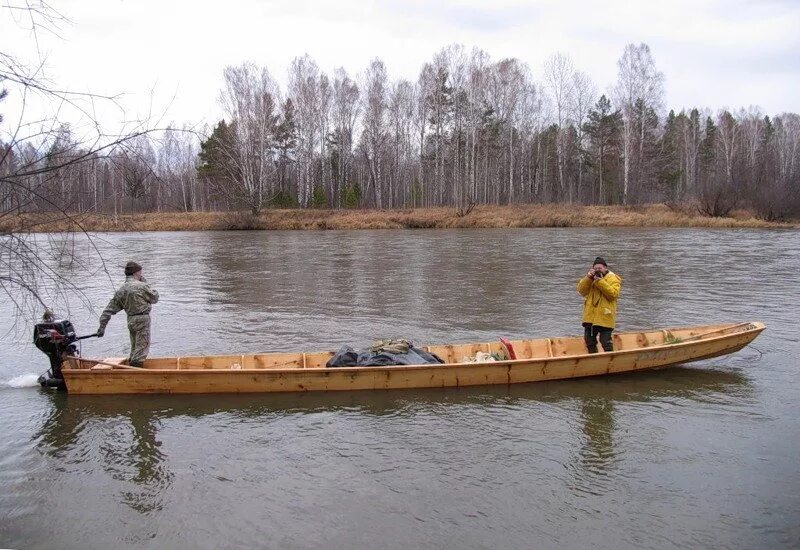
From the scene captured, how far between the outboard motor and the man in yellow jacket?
24.7ft

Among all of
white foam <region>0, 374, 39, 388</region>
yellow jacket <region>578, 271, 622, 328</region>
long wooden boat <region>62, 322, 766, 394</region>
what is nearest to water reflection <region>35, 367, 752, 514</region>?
long wooden boat <region>62, 322, 766, 394</region>

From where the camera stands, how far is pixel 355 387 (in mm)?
8688

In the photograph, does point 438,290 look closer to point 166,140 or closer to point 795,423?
point 795,423

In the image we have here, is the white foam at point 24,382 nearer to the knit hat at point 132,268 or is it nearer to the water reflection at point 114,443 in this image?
the water reflection at point 114,443

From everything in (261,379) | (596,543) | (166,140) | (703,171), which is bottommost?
(596,543)

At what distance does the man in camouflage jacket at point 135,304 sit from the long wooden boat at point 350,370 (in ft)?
1.58

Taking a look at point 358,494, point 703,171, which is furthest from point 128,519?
point 703,171

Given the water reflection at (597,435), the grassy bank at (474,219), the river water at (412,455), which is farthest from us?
the grassy bank at (474,219)

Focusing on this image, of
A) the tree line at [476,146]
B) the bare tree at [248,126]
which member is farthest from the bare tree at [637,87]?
the bare tree at [248,126]

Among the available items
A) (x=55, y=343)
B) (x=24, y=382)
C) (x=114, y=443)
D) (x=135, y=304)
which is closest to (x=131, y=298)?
(x=135, y=304)

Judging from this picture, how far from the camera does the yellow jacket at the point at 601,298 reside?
908 cm

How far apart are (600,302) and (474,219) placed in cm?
3580

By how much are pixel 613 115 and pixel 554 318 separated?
157 feet

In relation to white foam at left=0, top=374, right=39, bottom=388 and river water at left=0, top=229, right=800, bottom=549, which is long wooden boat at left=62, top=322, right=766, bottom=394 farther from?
white foam at left=0, top=374, right=39, bottom=388
